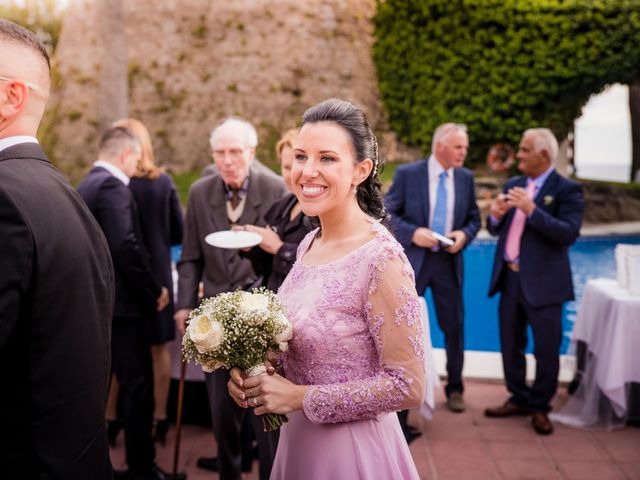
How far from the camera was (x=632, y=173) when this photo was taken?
20.4 metres

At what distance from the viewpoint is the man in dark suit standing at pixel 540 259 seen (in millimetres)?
4832

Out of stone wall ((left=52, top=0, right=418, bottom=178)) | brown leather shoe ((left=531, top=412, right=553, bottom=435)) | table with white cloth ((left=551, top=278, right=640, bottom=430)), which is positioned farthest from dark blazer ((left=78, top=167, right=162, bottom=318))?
stone wall ((left=52, top=0, right=418, bottom=178))

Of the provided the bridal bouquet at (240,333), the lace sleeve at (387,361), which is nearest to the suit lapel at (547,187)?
the lace sleeve at (387,361)

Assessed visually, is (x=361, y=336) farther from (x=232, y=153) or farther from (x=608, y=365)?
(x=608, y=365)

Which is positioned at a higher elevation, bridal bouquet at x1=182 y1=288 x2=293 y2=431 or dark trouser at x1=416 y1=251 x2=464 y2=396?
bridal bouquet at x1=182 y1=288 x2=293 y2=431

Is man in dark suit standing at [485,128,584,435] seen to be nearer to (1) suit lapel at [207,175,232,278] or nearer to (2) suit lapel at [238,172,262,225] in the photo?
(2) suit lapel at [238,172,262,225]

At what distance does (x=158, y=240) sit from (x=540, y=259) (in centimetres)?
295

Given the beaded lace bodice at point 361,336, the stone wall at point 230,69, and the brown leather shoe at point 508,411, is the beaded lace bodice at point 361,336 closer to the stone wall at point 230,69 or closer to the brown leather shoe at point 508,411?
the brown leather shoe at point 508,411

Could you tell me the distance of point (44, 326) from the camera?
5.66ft

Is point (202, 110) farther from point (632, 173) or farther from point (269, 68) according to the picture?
point (632, 173)

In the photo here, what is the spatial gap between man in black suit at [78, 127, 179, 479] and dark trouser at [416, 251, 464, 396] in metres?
2.30

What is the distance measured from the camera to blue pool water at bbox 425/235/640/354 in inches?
345

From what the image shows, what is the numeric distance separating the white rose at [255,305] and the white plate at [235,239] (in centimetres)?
97

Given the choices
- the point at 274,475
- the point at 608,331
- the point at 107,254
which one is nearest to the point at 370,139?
the point at 107,254
